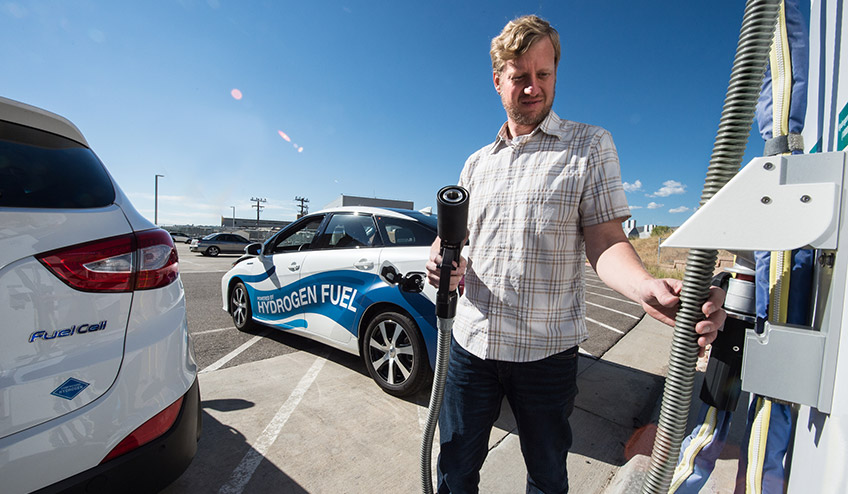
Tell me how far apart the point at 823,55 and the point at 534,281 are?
0.89 m

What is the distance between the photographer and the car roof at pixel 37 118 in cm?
132

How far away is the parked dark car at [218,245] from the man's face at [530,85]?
22.0 m

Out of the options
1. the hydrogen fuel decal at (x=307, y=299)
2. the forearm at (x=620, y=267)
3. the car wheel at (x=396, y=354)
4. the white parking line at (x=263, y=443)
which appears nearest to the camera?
the forearm at (x=620, y=267)

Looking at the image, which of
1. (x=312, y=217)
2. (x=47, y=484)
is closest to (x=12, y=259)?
(x=47, y=484)

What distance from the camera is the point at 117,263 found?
52.4 inches

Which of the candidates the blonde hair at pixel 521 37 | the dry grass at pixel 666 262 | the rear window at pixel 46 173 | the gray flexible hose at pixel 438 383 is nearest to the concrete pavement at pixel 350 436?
the gray flexible hose at pixel 438 383

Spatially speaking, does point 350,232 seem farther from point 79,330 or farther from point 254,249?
point 79,330

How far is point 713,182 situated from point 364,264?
253 centimetres

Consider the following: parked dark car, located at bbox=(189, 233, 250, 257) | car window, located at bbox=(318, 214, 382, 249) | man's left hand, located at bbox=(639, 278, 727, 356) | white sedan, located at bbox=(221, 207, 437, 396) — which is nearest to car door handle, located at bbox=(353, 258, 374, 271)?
white sedan, located at bbox=(221, 207, 437, 396)

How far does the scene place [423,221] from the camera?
120 inches

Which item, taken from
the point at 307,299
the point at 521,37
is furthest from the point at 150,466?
the point at 307,299

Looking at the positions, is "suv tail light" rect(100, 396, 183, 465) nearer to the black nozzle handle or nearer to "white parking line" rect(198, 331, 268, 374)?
the black nozzle handle

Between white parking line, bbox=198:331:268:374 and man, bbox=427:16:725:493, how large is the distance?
9.17 ft

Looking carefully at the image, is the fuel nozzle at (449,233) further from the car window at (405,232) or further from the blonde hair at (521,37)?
the car window at (405,232)
